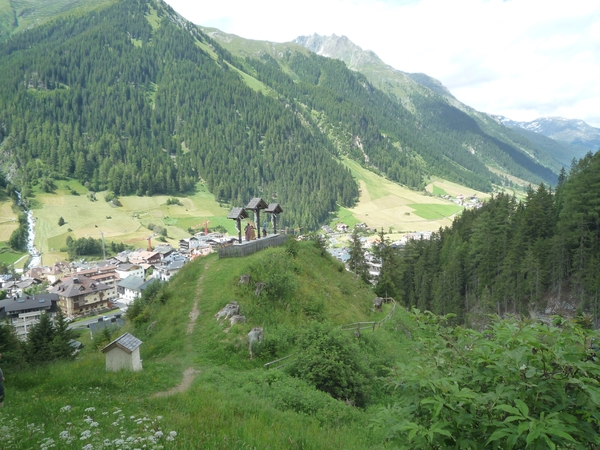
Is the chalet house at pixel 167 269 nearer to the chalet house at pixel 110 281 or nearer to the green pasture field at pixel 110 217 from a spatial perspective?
the chalet house at pixel 110 281

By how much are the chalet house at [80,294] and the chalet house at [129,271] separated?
8167mm

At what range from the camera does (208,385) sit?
13.8m

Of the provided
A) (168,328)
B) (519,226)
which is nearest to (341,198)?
(519,226)

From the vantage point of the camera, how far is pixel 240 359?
17484 mm

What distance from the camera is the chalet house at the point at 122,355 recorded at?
582 inches

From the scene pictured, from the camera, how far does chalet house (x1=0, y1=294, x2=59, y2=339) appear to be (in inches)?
2751

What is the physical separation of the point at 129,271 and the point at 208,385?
96.4 metres

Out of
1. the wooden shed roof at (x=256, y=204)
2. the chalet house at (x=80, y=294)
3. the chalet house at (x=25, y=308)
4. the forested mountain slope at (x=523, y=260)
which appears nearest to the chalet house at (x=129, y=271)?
the chalet house at (x=80, y=294)

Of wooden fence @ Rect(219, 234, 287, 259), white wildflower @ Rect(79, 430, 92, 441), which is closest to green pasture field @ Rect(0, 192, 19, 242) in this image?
wooden fence @ Rect(219, 234, 287, 259)

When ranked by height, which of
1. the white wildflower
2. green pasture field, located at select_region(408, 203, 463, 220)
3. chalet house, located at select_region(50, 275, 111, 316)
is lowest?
chalet house, located at select_region(50, 275, 111, 316)

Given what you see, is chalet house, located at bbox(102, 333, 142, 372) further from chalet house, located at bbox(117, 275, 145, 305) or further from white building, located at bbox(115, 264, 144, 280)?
white building, located at bbox(115, 264, 144, 280)

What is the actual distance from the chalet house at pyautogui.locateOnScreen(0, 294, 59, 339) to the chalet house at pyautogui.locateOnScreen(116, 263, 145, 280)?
21.6 m

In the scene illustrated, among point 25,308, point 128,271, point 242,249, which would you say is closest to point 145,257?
point 128,271

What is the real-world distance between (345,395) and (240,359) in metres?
5.62
